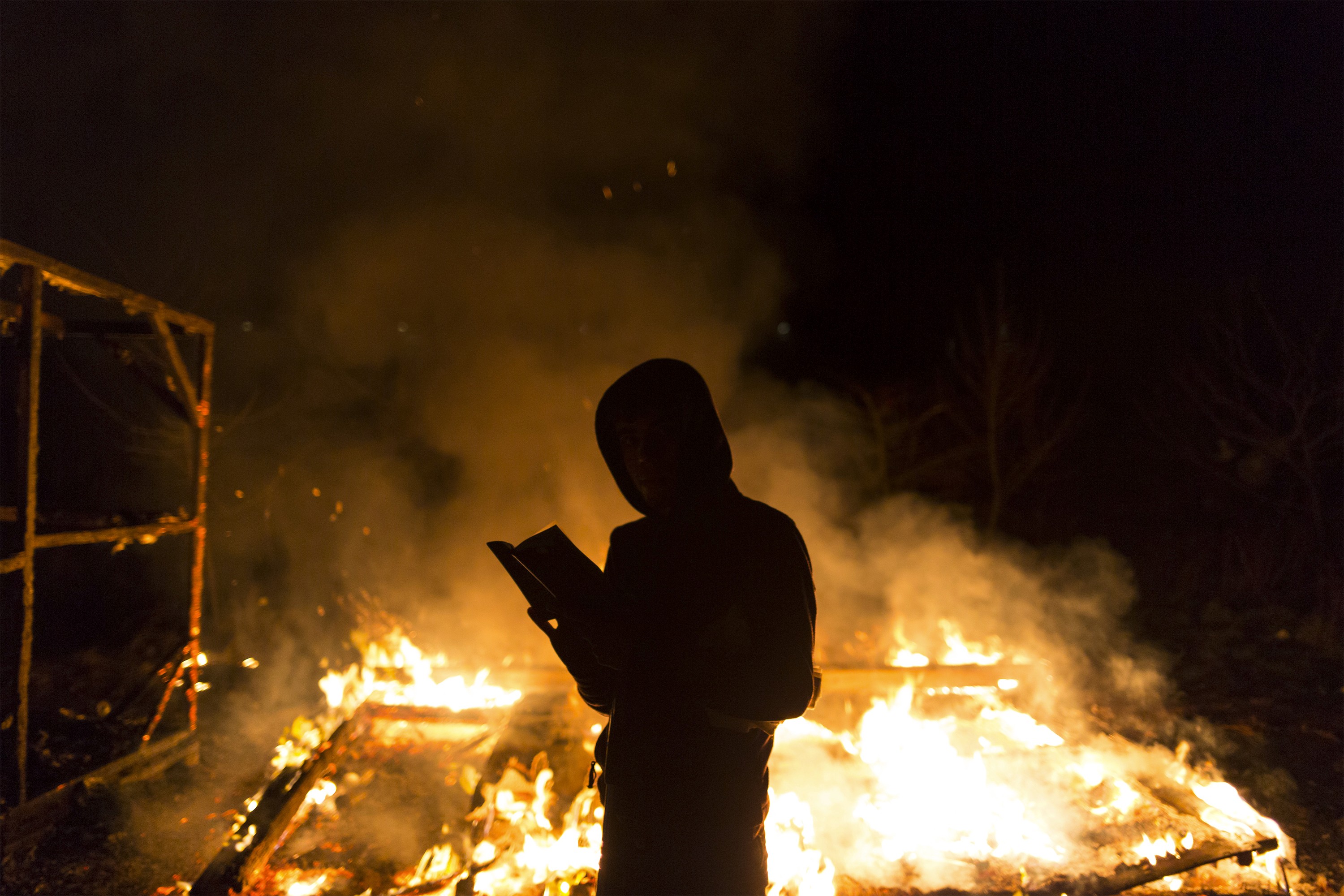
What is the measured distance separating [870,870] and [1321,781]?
4.17m

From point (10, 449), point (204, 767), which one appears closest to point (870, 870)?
Result: point (204, 767)

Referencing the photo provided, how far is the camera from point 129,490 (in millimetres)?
8820

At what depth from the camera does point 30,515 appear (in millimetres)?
3758

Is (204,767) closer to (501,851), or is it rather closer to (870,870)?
(501,851)

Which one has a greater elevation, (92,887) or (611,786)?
(611,786)

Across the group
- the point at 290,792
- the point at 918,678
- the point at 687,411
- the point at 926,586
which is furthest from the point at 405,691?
the point at 926,586

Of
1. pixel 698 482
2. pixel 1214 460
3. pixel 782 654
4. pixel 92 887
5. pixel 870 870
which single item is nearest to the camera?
pixel 782 654

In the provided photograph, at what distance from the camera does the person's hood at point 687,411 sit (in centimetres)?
200

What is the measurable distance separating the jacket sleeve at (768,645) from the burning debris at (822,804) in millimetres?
2160

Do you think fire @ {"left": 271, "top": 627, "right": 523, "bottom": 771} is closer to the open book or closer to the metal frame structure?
the metal frame structure

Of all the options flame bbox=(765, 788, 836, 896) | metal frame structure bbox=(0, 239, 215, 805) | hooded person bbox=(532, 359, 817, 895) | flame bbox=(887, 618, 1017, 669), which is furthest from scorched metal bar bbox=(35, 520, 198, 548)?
flame bbox=(887, 618, 1017, 669)

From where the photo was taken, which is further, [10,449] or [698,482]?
[10,449]

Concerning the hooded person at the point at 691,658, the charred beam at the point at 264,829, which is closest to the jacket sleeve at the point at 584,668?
the hooded person at the point at 691,658

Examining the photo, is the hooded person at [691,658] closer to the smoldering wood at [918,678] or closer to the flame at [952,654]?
the smoldering wood at [918,678]
